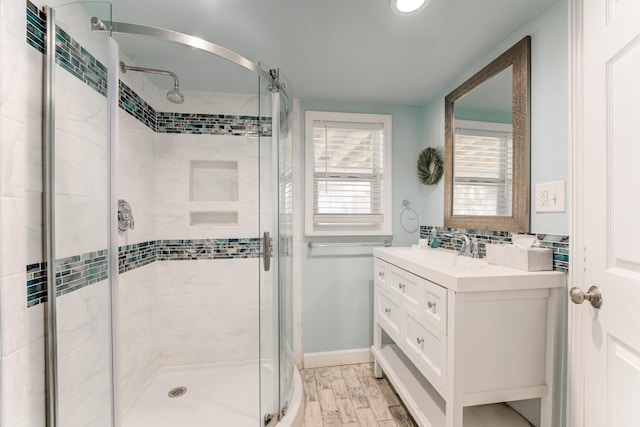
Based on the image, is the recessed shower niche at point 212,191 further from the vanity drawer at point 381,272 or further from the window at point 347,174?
the vanity drawer at point 381,272

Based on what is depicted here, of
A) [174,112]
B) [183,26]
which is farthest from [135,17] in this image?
[174,112]

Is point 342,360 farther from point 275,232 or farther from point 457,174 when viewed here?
point 457,174

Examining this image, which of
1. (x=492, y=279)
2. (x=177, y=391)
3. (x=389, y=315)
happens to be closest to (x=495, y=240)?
(x=492, y=279)

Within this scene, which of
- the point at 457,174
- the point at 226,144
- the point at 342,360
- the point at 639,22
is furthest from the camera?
the point at 342,360

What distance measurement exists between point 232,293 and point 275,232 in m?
0.87

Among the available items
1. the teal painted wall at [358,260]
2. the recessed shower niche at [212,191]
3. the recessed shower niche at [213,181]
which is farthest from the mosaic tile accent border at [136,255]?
the teal painted wall at [358,260]

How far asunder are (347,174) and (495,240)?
45.3 inches

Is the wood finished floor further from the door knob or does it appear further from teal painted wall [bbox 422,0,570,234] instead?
teal painted wall [bbox 422,0,570,234]

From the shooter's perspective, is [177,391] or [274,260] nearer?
[274,260]

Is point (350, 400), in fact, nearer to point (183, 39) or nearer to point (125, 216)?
point (125, 216)

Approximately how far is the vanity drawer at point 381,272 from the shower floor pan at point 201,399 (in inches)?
43.6

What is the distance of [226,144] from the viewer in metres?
2.03

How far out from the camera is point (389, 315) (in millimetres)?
1803

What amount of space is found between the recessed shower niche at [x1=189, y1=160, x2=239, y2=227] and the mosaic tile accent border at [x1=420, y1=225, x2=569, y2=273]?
1.57m
